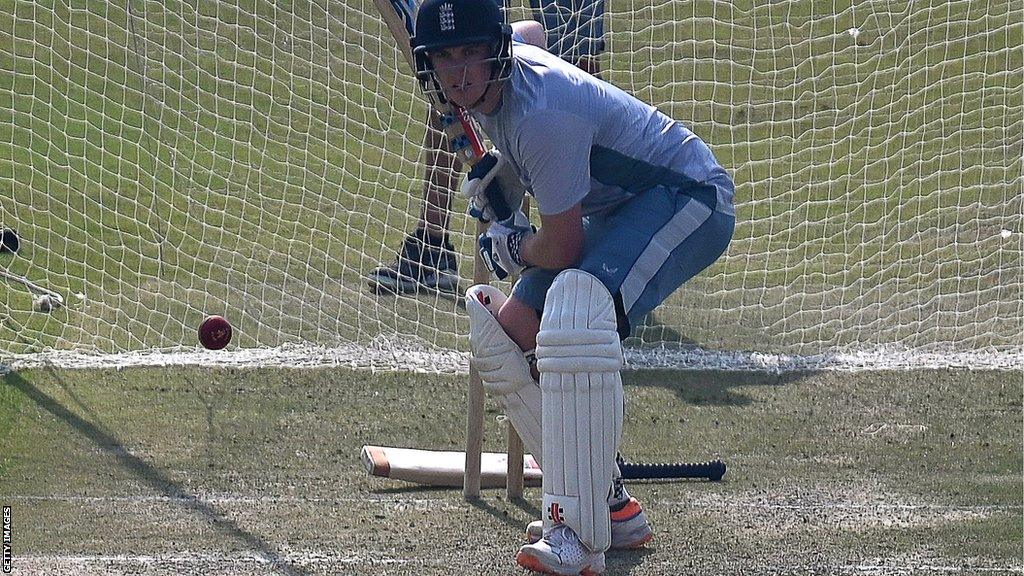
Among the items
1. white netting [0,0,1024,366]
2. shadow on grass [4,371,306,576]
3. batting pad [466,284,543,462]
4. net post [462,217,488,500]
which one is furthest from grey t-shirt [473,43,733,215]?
white netting [0,0,1024,366]

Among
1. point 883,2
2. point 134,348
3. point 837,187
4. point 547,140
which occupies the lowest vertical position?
point 134,348

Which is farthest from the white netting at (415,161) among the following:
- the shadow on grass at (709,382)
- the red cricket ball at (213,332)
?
the red cricket ball at (213,332)

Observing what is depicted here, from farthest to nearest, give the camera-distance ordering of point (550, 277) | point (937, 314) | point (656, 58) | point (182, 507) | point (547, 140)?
point (656, 58) → point (937, 314) → point (182, 507) → point (550, 277) → point (547, 140)

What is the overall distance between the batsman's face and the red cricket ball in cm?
153

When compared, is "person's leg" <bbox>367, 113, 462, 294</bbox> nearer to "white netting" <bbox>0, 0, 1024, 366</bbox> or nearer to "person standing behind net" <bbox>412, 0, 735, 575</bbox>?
"white netting" <bbox>0, 0, 1024, 366</bbox>

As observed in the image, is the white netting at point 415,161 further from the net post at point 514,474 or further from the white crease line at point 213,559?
the white crease line at point 213,559

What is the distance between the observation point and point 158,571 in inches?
138

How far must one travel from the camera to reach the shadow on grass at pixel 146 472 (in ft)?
12.2

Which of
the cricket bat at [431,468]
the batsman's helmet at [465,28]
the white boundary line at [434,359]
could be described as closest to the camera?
the batsman's helmet at [465,28]

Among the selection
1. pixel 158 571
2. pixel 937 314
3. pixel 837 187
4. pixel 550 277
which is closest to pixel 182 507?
pixel 158 571

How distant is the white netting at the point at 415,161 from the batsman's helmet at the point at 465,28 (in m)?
3.18

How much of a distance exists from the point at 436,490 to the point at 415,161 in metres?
3.20

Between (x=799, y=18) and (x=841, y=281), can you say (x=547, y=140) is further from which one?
(x=799, y=18)

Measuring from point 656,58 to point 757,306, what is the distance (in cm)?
155
